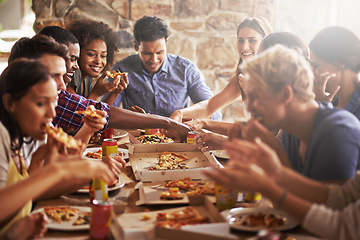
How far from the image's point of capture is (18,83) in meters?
1.77

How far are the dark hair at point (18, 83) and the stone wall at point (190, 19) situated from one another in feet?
10.5

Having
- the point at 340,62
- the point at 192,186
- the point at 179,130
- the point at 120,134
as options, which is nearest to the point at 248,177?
the point at 192,186

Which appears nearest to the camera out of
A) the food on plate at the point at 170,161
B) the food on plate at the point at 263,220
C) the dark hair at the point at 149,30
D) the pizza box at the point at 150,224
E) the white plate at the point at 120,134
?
the pizza box at the point at 150,224

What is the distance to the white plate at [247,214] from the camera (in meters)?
1.61

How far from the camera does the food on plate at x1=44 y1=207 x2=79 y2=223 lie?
1731mm

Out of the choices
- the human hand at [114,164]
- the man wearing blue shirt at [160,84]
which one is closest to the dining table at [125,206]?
the human hand at [114,164]

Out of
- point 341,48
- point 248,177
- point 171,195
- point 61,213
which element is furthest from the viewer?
point 341,48

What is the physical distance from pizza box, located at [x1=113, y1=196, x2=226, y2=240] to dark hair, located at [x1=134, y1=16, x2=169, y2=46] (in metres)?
2.54

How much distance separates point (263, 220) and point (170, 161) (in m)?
1.09

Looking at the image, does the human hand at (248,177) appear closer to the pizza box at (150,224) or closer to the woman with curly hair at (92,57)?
the pizza box at (150,224)

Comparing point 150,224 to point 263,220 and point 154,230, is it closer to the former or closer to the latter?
point 154,230

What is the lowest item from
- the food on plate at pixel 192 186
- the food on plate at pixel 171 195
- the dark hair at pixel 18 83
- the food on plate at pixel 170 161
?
the food on plate at pixel 170 161

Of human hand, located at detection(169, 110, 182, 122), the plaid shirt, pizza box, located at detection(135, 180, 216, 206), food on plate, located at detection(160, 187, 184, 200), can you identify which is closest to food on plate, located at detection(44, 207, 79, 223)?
pizza box, located at detection(135, 180, 216, 206)

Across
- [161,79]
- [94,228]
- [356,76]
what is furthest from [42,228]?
[161,79]
